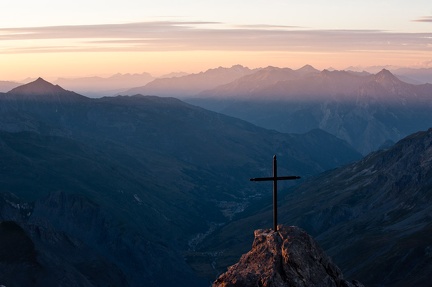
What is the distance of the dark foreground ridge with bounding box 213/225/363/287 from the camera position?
31.7m

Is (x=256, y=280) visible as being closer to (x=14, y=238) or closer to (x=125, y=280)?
(x=14, y=238)

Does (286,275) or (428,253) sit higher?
(286,275)

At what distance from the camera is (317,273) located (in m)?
32.6

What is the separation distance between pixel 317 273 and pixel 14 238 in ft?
399

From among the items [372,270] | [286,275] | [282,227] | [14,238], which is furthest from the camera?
[372,270]

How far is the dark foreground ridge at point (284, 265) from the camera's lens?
31.7 meters

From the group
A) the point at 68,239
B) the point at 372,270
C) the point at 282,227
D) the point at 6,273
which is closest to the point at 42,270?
the point at 6,273

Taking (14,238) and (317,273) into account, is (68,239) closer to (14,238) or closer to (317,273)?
(14,238)

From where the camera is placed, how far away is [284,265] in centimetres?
3209

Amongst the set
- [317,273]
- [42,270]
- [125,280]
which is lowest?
[125,280]

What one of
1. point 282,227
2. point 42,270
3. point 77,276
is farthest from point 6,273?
point 282,227

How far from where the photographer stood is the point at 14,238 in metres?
145

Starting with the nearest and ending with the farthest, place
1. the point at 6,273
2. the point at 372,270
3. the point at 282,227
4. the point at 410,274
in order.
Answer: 1. the point at 282,227
2. the point at 6,273
3. the point at 410,274
4. the point at 372,270

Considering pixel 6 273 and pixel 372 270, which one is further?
pixel 372 270
